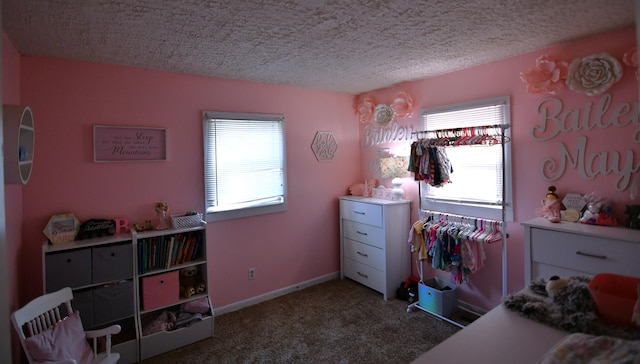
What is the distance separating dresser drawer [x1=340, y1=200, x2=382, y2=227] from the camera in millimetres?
3520

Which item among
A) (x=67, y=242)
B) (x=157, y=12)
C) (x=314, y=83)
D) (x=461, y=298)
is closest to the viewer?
(x=157, y=12)

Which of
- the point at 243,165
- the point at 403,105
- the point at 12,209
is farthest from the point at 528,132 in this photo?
the point at 12,209

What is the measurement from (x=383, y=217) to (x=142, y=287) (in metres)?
2.29

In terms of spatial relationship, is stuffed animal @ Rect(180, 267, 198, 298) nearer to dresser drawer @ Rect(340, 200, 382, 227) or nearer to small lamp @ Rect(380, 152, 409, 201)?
dresser drawer @ Rect(340, 200, 382, 227)

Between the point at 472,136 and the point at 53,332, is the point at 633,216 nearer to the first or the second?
the point at 472,136

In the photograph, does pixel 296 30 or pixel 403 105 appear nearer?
pixel 296 30

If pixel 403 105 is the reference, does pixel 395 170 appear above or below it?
below

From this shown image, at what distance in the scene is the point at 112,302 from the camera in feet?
7.95

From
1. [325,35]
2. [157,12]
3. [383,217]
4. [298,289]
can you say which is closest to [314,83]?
[325,35]

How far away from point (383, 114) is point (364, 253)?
1627 mm

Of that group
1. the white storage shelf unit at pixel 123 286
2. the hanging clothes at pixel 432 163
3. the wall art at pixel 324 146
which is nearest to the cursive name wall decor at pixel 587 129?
the hanging clothes at pixel 432 163

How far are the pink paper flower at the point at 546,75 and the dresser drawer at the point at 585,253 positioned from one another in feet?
3.70

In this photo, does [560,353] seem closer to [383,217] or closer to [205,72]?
[383,217]

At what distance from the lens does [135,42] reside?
2254 millimetres
